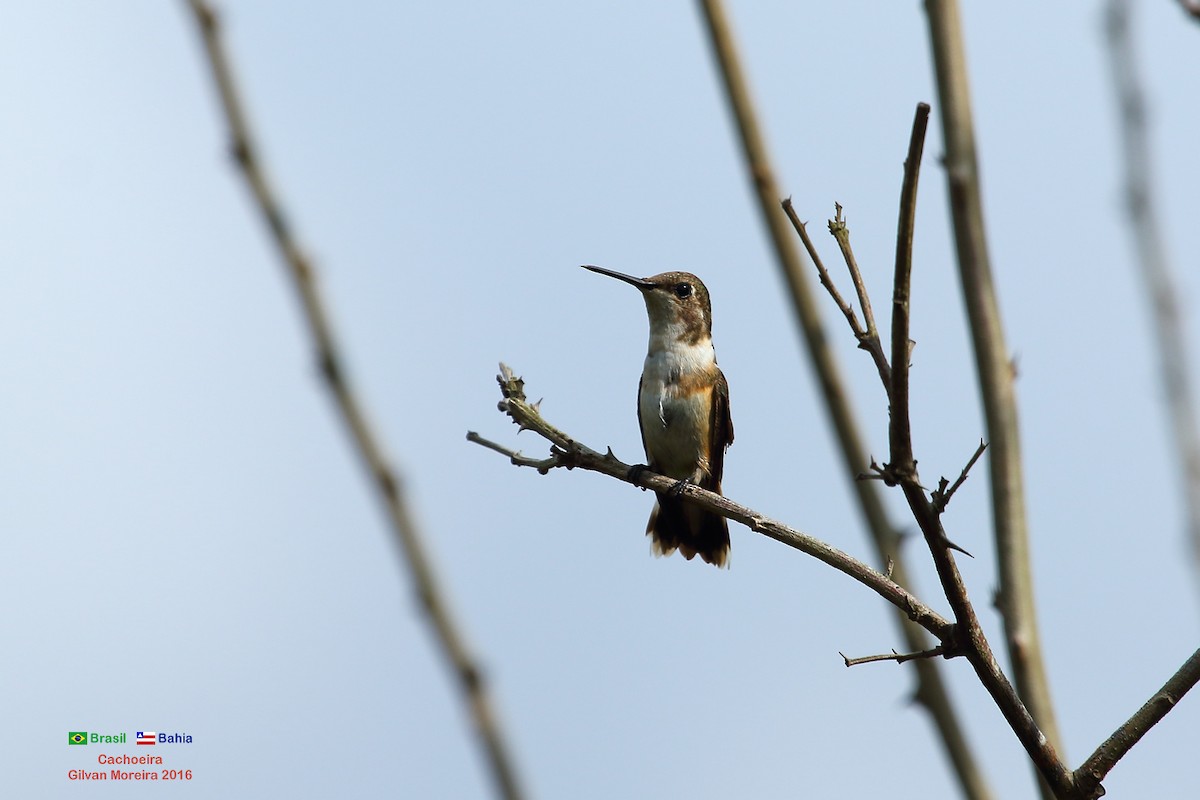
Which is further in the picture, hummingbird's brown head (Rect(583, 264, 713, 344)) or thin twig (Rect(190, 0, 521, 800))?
hummingbird's brown head (Rect(583, 264, 713, 344))

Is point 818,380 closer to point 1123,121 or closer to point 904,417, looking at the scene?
point 904,417

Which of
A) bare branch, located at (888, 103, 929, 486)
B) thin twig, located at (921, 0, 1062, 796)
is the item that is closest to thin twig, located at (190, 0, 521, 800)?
bare branch, located at (888, 103, 929, 486)

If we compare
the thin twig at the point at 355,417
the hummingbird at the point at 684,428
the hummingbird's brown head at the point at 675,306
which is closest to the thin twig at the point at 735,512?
the thin twig at the point at 355,417

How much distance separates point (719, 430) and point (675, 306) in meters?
1.02

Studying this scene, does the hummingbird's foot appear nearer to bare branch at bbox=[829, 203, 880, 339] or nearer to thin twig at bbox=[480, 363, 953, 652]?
thin twig at bbox=[480, 363, 953, 652]

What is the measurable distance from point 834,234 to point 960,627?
1.14 meters

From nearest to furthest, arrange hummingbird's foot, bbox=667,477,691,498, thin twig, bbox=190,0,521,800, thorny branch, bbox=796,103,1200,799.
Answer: thin twig, bbox=190,0,521,800, thorny branch, bbox=796,103,1200,799, hummingbird's foot, bbox=667,477,691,498

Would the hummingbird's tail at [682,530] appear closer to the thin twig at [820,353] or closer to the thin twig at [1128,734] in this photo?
the thin twig at [820,353]

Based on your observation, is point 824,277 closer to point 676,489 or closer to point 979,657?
point 979,657

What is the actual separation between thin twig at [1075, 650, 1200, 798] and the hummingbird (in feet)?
17.3

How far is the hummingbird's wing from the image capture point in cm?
884

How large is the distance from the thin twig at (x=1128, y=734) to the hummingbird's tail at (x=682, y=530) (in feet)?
17.8

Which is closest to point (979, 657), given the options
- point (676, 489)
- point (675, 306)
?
point (676, 489)

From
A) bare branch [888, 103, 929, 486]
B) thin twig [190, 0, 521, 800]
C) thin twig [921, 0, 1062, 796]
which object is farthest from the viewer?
thin twig [921, 0, 1062, 796]
